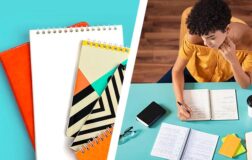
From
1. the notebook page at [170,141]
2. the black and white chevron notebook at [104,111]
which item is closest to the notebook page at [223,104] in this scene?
the notebook page at [170,141]

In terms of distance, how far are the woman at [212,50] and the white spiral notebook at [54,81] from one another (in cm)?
66

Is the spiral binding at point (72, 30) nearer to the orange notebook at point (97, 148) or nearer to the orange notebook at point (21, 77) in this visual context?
the orange notebook at point (21, 77)

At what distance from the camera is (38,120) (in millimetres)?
502

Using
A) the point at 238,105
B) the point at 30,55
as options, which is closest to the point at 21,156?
the point at 30,55

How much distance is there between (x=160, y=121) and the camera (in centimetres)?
117

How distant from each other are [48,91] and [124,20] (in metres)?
0.13

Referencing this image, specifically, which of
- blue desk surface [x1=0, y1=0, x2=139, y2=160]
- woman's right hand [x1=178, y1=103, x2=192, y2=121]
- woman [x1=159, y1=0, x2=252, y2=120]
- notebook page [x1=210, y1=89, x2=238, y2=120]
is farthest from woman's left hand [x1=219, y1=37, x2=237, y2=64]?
blue desk surface [x1=0, y1=0, x2=139, y2=160]

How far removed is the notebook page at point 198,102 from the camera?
1163 mm

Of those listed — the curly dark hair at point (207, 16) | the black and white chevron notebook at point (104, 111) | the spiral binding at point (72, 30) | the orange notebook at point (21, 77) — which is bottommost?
the curly dark hair at point (207, 16)

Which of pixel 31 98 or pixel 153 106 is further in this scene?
pixel 153 106

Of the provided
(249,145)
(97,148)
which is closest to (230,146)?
(249,145)

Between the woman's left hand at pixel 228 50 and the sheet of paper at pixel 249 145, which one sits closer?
the sheet of paper at pixel 249 145

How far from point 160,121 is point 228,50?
0.31 m

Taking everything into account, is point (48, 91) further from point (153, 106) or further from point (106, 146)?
point (153, 106)
